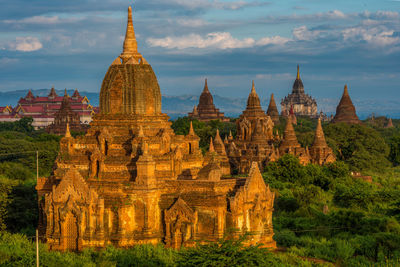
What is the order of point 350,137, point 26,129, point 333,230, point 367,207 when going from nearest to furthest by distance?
point 333,230, point 367,207, point 350,137, point 26,129

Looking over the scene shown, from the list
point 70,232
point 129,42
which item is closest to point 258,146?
point 129,42

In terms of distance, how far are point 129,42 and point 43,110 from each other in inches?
5325

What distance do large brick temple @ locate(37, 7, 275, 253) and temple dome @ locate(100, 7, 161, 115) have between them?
65 centimetres

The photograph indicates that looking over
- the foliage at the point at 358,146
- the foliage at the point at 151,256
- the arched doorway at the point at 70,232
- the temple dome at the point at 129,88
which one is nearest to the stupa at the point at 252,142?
the foliage at the point at 358,146

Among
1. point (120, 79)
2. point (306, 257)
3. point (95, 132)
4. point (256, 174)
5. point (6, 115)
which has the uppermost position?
point (6, 115)

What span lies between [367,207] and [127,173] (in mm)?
23931

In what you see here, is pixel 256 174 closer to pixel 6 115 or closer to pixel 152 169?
pixel 152 169

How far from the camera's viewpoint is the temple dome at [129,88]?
34250 millimetres

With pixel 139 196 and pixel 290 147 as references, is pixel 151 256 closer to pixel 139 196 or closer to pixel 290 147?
pixel 139 196

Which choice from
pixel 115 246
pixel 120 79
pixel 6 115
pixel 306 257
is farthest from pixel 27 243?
pixel 6 115

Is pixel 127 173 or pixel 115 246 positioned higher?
pixel 127 173

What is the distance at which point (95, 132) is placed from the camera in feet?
112

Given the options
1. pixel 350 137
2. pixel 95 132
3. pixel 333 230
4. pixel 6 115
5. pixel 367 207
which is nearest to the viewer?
pixel 95 132

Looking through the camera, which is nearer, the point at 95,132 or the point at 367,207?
the point at 95,132
